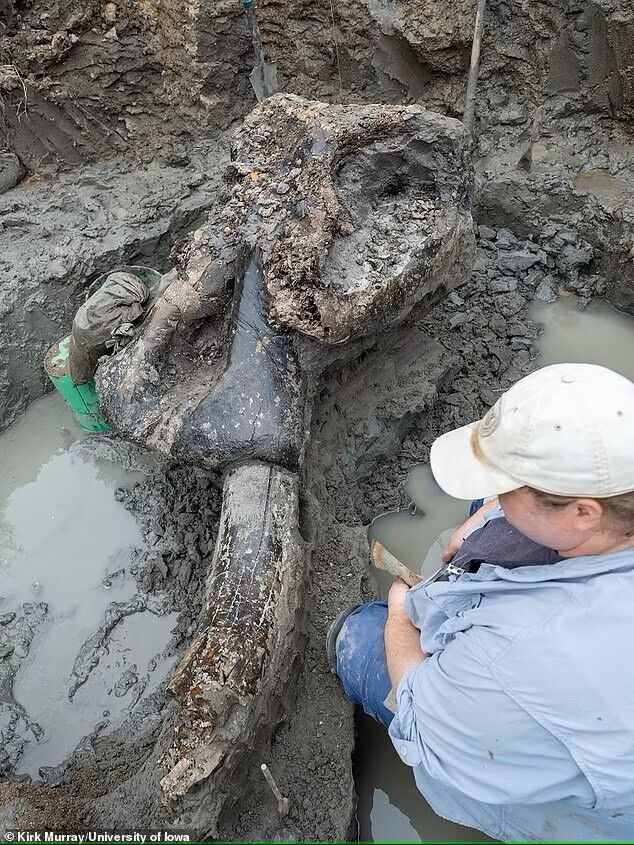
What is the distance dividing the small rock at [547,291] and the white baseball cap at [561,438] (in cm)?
261

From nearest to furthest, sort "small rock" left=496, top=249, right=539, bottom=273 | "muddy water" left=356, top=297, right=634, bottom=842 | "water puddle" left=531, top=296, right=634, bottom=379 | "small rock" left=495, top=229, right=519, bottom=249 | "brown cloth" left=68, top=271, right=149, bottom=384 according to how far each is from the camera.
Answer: "muddy water" left=356, top=297, right=634, bottom=842, "brown cloth" left=68, top=271, right=149, bottom=384, "water puddle" left=531, top=296, right=634, bottom=379, "small rock" left=496, top=249, right=539, bottom=273, "small rock" left=495, top=229, right=519, bottom=249

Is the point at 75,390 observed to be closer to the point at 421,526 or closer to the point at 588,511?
the point at 421,526

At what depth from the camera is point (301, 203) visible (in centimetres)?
259

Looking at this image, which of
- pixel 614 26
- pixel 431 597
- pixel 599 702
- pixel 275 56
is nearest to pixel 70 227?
pixel 275 56

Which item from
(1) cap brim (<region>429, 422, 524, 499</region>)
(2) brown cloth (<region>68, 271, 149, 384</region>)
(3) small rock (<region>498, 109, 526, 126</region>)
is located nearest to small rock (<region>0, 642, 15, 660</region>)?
(2) brown cloth (<region>68, 271, 149, 384</region>)

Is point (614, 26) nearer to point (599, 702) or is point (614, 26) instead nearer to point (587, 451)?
point (587, 451)

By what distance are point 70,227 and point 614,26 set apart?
3425 millimetres

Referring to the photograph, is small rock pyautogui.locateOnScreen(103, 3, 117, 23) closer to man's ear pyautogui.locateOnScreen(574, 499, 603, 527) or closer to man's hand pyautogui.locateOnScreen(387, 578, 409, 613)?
man's hand pyautogui.locateOnScreen(387, 578, 409, 613)

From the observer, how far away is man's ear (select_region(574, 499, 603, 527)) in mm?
1317

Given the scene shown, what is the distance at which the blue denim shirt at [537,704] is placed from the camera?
1.29 meters

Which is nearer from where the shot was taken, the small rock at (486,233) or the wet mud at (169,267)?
the wet mud at (169,267)

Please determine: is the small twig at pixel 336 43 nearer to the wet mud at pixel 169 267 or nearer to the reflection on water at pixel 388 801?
the wet mud at pixel 169 267

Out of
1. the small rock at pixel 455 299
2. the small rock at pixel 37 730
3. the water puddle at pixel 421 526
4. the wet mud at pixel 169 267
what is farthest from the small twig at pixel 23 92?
the small rock at pixel 37 730

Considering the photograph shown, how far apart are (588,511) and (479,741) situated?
571mm
